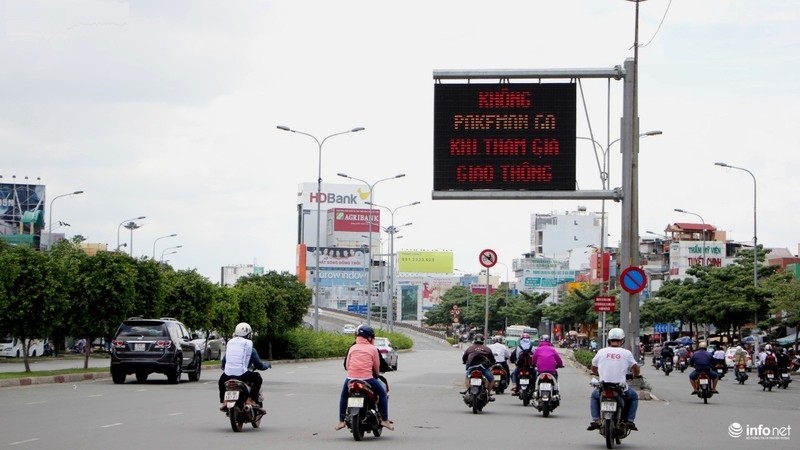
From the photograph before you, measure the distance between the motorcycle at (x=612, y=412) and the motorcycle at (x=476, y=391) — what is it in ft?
20.8

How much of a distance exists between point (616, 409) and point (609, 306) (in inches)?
1055

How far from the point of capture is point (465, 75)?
26500 millimetres

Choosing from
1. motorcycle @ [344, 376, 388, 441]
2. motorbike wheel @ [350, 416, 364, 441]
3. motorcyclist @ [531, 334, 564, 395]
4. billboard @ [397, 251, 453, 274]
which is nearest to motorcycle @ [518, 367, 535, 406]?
motorcyclist @ [531, 334, 564, 395]

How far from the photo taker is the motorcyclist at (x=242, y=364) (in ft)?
53.5

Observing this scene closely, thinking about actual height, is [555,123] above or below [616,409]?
above

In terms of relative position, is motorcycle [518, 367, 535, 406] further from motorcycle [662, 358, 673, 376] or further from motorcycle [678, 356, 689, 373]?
motorcycle [678, 356, 689, 373]

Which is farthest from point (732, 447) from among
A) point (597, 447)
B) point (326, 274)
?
point (326, 274)

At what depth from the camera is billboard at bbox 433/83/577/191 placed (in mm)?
26219

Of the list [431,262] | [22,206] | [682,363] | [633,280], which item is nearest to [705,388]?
[633,280]

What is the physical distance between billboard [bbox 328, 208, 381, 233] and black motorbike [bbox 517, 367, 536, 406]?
130m

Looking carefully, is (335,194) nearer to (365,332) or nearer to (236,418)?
(236,418)

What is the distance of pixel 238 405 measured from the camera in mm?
16188

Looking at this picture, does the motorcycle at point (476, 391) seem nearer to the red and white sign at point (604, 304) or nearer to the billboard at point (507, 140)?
the billboard at point (507, 140)

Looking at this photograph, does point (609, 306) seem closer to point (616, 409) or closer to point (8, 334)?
point (8, 334)
